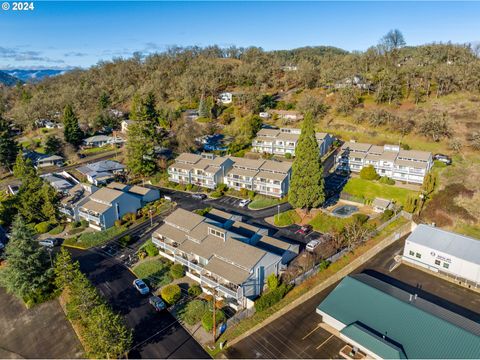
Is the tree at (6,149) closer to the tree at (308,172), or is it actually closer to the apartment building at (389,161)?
the tree at (308,172)

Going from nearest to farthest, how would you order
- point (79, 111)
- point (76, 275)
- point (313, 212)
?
point (76, 275), point (313, 212), point (79, 111)

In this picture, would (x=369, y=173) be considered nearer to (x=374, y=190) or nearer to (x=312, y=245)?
(x=374, y=190)

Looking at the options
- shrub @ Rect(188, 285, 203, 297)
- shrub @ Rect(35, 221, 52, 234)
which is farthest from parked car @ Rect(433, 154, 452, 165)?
shrub @ Rect(35, 221, 52, 234)

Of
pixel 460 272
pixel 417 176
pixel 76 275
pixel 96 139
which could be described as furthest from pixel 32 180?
pixel 417 176

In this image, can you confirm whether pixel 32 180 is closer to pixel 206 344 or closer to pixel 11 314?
pixel 11 314

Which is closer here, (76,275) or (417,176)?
(76,275)

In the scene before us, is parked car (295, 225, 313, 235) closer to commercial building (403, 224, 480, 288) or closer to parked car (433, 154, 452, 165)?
commercial building (403, 224, 480, 288)

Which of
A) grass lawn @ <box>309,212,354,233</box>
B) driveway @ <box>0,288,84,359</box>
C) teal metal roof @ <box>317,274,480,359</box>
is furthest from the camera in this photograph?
grass lawn @ <box>309,212,354,233</box>
